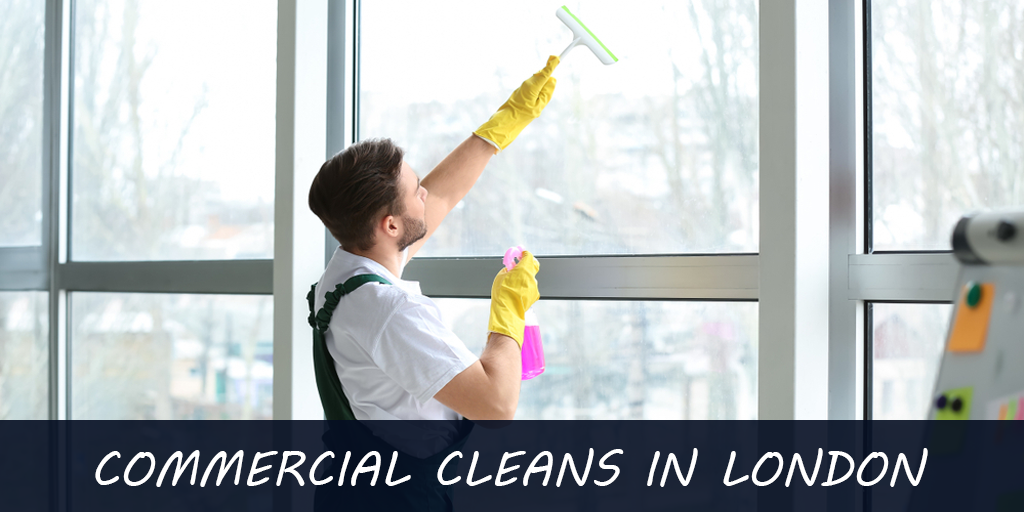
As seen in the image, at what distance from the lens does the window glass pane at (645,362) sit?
135 cm

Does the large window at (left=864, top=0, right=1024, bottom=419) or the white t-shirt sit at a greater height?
the large window at (left=864, top=0, right=1024, bottom=419)

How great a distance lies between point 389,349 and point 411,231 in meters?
0.24

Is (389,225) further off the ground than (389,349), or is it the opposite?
(389,225)

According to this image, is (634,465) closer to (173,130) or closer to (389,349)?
(389,349)

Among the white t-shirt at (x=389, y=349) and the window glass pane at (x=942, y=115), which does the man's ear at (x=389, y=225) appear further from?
the window glass pane at (x=942, y=115)

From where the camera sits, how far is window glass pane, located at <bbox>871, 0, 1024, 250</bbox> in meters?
1.12

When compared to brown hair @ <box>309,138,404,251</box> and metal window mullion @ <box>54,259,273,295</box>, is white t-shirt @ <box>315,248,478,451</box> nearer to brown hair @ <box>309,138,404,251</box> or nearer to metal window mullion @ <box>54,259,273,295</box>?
brown hair @ <box>309,138,404,251</box>

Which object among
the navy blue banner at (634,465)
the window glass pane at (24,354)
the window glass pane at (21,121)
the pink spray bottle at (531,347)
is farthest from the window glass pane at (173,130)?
the pink spray bottle at (531,347)

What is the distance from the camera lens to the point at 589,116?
4.97ft

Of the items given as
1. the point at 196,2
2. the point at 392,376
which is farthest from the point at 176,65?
the point at 392,376

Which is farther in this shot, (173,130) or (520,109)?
(173,130)

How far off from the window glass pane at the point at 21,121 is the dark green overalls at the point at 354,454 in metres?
1.68

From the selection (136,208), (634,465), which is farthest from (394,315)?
(136,208)

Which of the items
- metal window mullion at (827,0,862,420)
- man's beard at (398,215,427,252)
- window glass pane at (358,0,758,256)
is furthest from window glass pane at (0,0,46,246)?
metal window mullion at (827,0,862,420)
